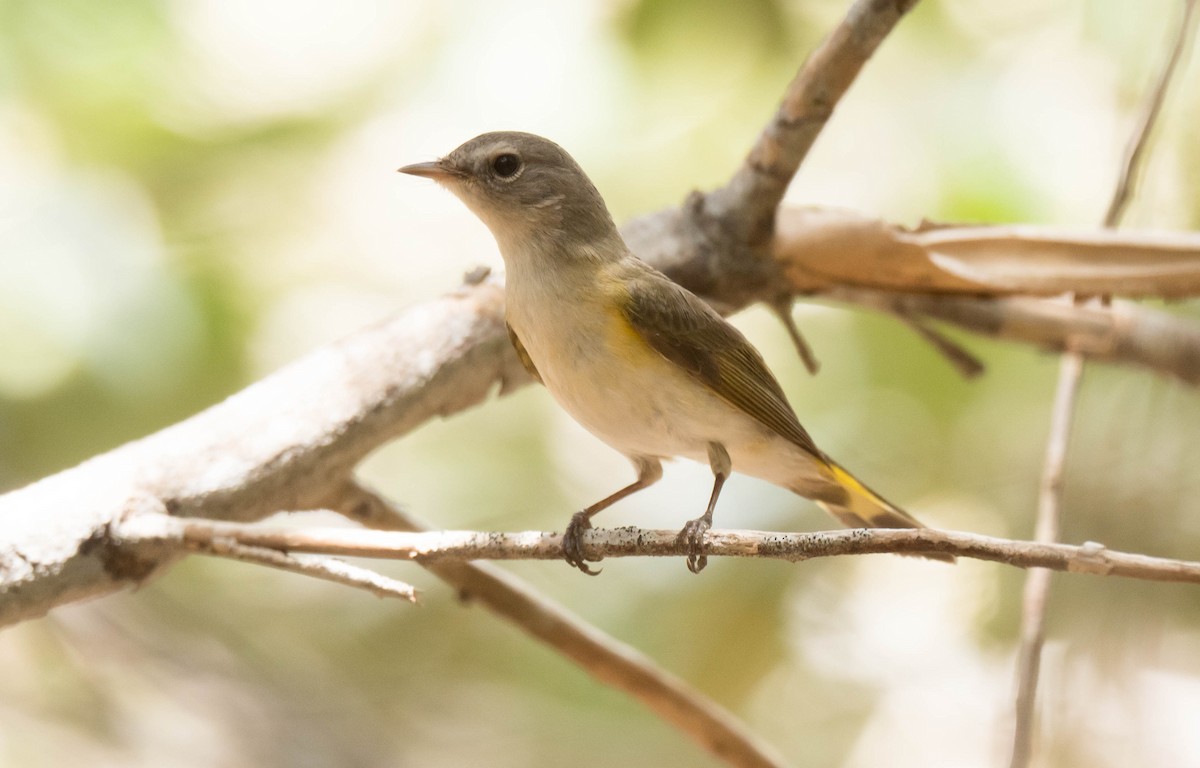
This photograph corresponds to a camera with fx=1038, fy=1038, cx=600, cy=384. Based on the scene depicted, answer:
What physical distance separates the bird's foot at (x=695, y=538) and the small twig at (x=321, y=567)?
446 mm

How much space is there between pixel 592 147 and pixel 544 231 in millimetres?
1609

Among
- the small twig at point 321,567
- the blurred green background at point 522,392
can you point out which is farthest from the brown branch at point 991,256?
the small twig at point 321,567

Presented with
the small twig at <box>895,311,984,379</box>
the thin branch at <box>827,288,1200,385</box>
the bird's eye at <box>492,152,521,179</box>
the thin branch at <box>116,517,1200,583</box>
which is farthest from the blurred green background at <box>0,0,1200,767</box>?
the thin branch at <box>116,517,1200,583</box>

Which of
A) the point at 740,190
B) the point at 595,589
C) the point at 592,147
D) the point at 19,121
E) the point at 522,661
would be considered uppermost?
the point at 592,147

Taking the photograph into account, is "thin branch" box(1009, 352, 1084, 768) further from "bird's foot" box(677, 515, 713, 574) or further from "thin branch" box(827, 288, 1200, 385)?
"bird's foot" box(677, 515, 713, 574)

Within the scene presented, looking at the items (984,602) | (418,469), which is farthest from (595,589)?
(984,602)

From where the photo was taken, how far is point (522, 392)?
395 centimetres

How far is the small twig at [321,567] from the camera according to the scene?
166cm

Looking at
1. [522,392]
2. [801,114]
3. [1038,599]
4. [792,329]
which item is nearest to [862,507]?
[1038,599]

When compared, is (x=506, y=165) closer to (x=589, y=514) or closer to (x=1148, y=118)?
(x=589, y=514)

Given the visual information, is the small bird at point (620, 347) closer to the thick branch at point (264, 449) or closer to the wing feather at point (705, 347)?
the wing feather at point (705, 347)

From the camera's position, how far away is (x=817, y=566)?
3.80 meters

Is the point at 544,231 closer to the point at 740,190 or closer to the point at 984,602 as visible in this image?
the point at 740,190

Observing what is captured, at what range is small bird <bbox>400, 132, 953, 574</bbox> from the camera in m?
2.03
